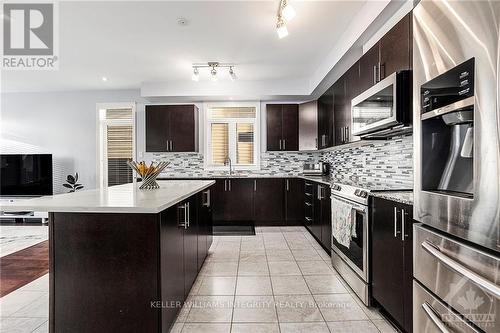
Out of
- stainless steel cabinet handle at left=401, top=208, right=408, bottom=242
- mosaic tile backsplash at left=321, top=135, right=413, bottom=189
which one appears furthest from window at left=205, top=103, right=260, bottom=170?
stainless steel cabinet handle at left=401, top=208, right=408, bottom=242

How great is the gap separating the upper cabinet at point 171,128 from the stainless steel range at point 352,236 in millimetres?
3163

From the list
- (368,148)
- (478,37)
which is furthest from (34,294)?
(368,148)

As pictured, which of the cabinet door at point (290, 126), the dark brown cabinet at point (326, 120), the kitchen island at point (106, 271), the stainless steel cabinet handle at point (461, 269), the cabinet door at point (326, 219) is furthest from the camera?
the cabinet door at point (290, 126)

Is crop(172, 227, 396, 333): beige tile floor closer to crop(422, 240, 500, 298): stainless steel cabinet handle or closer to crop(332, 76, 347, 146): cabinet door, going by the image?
crop(422, 240, 500, 298): stainless steel cabinet handle

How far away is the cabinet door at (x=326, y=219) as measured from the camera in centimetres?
326

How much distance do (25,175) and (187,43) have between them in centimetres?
441

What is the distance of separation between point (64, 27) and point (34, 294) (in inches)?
109

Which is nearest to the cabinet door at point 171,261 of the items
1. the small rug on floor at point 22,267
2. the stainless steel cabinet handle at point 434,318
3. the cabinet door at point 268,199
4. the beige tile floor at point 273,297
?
the beige tile floor at point 273,297

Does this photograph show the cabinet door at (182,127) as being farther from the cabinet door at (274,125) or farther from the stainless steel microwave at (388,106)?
the stainless steel microwave at (388,106)

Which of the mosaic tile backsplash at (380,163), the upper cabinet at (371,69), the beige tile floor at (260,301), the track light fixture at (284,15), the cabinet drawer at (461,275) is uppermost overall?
the track light fixture at (284,15)

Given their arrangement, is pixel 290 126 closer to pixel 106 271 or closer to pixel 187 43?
pixel 187 43

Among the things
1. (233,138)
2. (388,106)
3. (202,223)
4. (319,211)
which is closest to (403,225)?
(388,106)

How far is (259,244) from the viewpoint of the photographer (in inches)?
155

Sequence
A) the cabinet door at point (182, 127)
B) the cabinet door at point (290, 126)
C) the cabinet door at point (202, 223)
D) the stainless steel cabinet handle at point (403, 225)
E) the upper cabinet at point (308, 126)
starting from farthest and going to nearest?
the cabinet door at point (290, 126) → the cabinet door at point (182, 127) → the upper cabinet at point (308, 126) → the cabinet door at point (202, 223) → the stainless steel cabinet handle at point (403, 225)
